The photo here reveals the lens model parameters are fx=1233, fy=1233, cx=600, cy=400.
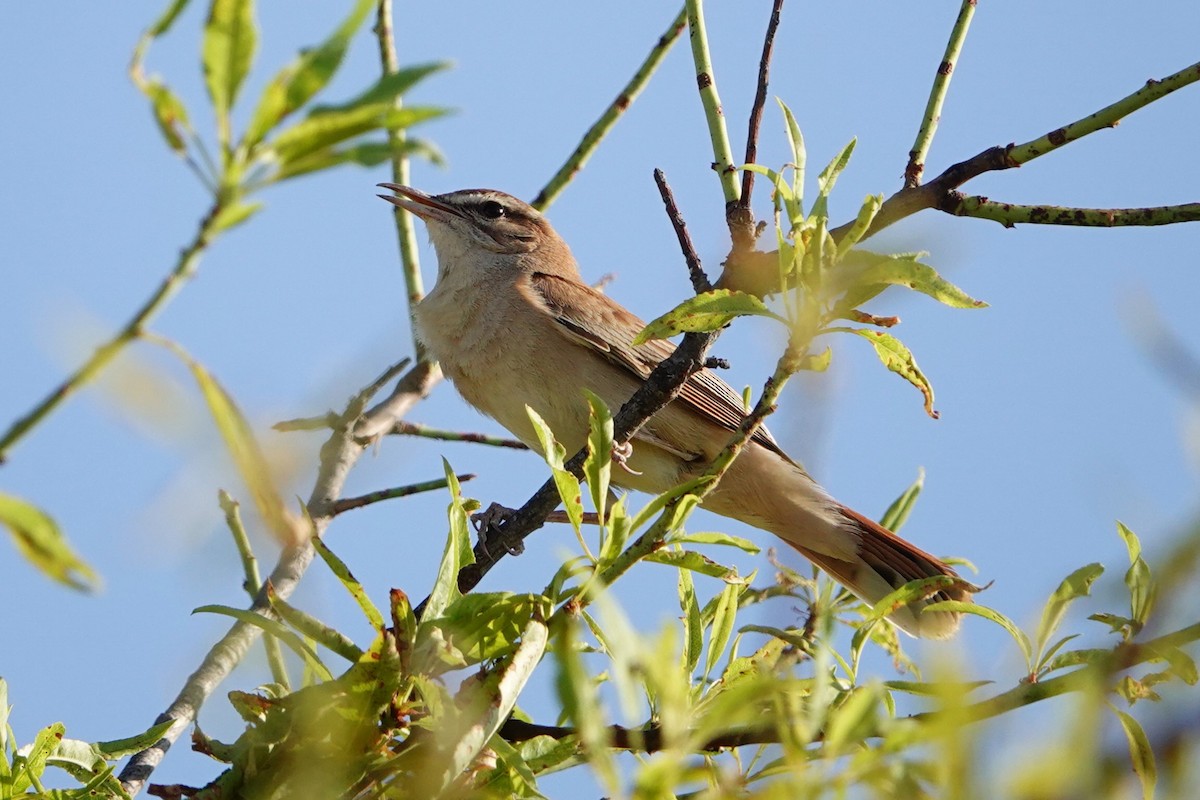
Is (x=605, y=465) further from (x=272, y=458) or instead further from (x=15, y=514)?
(x=15, y=514)

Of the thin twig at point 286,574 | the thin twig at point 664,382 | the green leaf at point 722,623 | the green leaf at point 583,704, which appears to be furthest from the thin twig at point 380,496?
the green leaf at point 583,704

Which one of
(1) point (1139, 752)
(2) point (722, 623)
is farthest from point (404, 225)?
(1) point (1139, 752)

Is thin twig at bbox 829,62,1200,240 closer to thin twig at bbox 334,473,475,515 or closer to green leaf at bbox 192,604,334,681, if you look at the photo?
green leaf at bbox 192,604,334,681

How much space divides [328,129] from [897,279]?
1099mm

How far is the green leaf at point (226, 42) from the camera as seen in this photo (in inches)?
39.9

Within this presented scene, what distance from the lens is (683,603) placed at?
263cm

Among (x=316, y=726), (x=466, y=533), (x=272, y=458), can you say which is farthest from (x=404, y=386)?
(x=272, y=458)

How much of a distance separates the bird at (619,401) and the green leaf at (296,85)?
4.50 metres

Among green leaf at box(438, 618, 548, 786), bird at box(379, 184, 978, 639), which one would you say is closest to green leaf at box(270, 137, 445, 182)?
green leaf at box(438, 618, 548, 786)

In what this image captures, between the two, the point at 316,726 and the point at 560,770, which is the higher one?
the point at 560,770

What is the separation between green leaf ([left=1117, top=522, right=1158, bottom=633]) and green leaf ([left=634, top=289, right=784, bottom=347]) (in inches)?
32.3

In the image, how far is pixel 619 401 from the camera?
19.7 ft

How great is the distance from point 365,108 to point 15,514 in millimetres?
441

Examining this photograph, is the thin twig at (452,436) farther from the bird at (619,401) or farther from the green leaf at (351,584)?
the green leaf at (351,584)
